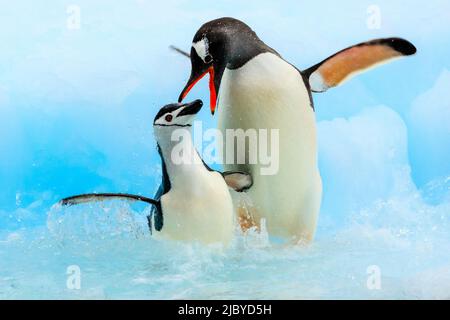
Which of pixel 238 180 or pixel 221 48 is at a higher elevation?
pixel 221 48

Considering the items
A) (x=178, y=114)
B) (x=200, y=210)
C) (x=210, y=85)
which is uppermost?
(x=210, y=85)

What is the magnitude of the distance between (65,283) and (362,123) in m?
1.67

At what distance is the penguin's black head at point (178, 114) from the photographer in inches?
95.0

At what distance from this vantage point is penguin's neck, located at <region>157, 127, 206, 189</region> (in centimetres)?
245

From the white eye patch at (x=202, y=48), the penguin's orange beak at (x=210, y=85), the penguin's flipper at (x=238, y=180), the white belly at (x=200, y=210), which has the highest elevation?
the white eye patch at (x=202, y=48)

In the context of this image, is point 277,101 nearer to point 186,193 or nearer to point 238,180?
point 238,180

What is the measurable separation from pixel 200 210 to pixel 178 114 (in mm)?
339

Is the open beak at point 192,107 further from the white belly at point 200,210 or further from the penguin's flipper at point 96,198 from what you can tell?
the penguin's flipper at point 96,198

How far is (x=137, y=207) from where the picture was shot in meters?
2.74

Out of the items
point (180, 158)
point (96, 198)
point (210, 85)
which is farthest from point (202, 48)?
point (96, 198)

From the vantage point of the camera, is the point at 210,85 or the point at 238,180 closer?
the point at 238,180

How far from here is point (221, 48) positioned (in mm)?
2600

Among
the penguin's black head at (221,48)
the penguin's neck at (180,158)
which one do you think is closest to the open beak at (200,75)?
the penguin's black head at (221,48)

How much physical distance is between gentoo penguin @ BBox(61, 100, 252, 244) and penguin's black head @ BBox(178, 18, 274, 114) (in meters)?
0.27
